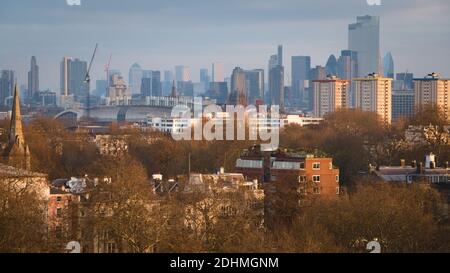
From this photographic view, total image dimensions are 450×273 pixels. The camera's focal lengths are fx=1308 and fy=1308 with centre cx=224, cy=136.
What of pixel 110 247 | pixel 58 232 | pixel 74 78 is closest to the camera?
pixel 110 247

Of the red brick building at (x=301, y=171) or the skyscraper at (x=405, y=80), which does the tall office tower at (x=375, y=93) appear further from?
the red brick building at (x=301, y=171)

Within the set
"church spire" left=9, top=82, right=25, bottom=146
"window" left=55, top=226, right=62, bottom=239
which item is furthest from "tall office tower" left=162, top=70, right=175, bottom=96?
"window" left=55, top=226, right=62, bottom=239

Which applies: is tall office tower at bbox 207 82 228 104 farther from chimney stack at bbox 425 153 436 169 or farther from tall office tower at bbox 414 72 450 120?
chimney stack at bbox 425 153 436 169

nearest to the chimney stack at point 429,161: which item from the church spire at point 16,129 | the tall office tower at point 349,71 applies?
the church spire at point 16,129

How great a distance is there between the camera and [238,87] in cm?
8631

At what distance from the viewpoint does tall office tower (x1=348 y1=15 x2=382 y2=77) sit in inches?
2005

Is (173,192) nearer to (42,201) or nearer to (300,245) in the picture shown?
(42,201)

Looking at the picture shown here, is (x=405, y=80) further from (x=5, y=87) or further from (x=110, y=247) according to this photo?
(x=110, y=247)

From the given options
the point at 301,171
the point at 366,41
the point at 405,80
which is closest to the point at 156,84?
the point at 405,80

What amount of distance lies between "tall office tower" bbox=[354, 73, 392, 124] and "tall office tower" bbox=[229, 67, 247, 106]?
33.5ft

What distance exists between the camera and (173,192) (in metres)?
23.2

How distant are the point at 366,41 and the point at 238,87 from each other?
25.0 metres
